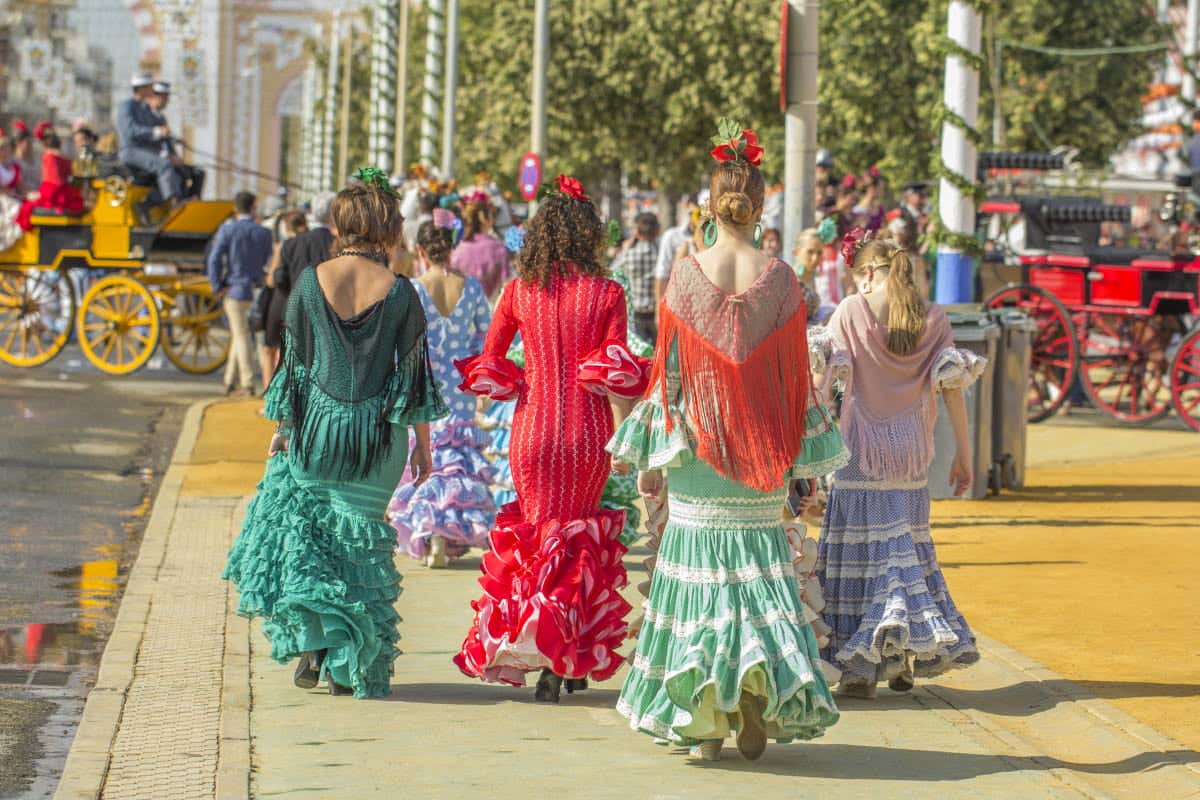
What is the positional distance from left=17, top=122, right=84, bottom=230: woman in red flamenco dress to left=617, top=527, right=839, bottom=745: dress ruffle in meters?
15.4

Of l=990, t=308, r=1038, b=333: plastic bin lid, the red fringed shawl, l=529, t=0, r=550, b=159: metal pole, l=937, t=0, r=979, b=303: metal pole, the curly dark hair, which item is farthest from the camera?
l=529, t=0, r=550, b=159: metal pole

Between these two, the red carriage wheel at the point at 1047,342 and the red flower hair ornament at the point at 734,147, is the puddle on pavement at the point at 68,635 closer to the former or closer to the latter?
the red flower hair ornament at the point at 734,147

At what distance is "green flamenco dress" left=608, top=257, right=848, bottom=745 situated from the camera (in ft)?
20.8

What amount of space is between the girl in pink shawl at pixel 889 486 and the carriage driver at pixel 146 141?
1420cm

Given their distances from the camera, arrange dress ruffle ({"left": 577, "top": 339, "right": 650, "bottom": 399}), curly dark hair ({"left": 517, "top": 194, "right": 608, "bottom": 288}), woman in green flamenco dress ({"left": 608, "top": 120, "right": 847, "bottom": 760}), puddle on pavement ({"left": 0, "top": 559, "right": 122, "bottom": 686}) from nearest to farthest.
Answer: woman in green flamenco dress ({"left": 608, "top": 120, "right": 847, "bottom": 760}), dress ruffle ({"left": 577, "top": 339, "right": 650, "bottom": 399}), curly dark hair ({"left": 517, "top": 194, "right": 608, "bottom": 288}), puddle on pavement ({"left": 0, "top": 559, "right": 122, "bottom": 686})

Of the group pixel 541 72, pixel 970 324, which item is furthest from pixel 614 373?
pixel 541 72

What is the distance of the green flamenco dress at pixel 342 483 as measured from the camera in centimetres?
748

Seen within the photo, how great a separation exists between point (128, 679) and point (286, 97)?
347 ft

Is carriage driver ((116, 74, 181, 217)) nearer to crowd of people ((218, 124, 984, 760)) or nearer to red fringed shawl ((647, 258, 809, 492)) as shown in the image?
crowd of people ((218, 124, 984, 760))

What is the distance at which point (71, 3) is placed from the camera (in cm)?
10238

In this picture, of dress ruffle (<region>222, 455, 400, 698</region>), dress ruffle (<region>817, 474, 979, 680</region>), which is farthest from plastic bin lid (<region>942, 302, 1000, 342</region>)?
dress ruffle (<region>222, 455, 400, 698</region>)

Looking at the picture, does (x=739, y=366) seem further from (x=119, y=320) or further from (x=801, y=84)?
(x=119, y=320)

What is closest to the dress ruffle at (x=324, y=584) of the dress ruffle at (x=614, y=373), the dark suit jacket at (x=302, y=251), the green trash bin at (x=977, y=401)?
the dress ruffle at (x=614, y=373)

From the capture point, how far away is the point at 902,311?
25.7ft
